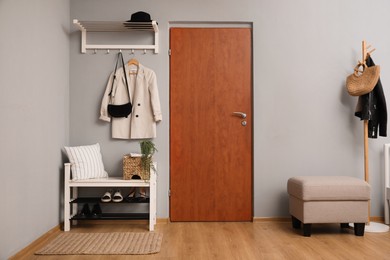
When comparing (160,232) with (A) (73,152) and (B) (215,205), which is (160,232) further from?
(A) (73,152)

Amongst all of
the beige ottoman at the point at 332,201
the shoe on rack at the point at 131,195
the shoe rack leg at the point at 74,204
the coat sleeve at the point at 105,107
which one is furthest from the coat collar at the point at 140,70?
the beige ottoman at the point at 332,201

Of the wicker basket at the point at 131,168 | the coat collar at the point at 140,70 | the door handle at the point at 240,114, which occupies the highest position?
the coat collar at the point at 140,70

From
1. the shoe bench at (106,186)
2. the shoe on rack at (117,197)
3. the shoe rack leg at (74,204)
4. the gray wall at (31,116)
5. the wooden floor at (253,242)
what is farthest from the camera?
the shoe rack leg at (74,204)

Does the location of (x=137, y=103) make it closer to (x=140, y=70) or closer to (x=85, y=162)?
(x=140, y=70)

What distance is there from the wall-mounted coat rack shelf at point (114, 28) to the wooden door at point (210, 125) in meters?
0.25

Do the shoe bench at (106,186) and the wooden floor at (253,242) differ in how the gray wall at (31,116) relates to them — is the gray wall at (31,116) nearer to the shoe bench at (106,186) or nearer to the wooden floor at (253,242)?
the shoe bench at (106,186)

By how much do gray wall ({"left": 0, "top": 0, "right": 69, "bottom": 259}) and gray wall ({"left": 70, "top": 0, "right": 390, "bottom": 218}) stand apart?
340mm

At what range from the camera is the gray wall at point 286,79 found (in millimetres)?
3896

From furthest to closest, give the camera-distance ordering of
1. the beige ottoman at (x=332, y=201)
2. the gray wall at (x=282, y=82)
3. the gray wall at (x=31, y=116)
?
the gray wall at (x=282, y=82)
the beige ottoman at (x=332, y=201)
the gray wall at (x=31, y=116)

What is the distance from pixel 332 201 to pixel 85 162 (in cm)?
216

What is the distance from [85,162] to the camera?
140 inches

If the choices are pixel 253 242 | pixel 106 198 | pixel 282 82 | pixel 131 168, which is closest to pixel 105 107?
pixel 131 168

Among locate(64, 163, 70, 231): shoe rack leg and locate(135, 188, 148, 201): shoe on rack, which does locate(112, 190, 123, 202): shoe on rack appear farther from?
locate(64, 163, 70, 231): shoe rack leg

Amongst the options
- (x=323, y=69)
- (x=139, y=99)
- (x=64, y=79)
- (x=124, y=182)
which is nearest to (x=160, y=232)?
(x=124, y=182)
